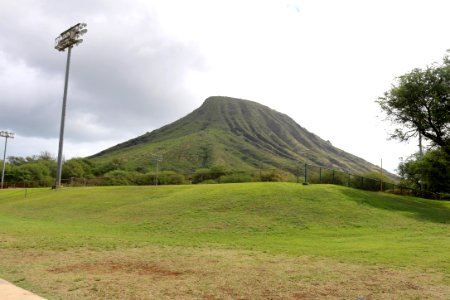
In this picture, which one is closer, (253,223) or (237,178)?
(253,223)

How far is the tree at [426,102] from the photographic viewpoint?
116 feet

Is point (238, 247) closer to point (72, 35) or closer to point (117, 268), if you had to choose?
point (117, 268)

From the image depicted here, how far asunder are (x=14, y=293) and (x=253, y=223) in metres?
15.8

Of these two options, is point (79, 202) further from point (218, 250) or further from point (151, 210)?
point (218, 250)

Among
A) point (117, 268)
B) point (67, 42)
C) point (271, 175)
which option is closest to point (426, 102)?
point (271, 175)

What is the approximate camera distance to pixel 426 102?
3625cm

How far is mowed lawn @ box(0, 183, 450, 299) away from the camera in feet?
30.1

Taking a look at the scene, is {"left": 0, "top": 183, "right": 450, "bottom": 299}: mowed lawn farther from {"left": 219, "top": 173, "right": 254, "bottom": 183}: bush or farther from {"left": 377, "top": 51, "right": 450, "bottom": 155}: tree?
{"left": 219, "top": 173, "right": 254, "bottom": 183}: bush

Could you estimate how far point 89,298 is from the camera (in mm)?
8188

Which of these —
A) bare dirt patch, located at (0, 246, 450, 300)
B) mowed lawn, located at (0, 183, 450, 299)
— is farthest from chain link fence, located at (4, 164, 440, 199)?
bare dirt patch, located at (0, 246, 450, 300)

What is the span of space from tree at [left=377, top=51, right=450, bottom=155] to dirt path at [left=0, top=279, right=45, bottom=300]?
117 ft

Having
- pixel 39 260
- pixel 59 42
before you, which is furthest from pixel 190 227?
pixel 59 42

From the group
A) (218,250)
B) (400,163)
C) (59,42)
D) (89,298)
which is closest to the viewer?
(89,298)

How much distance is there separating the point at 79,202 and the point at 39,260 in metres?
23.3
